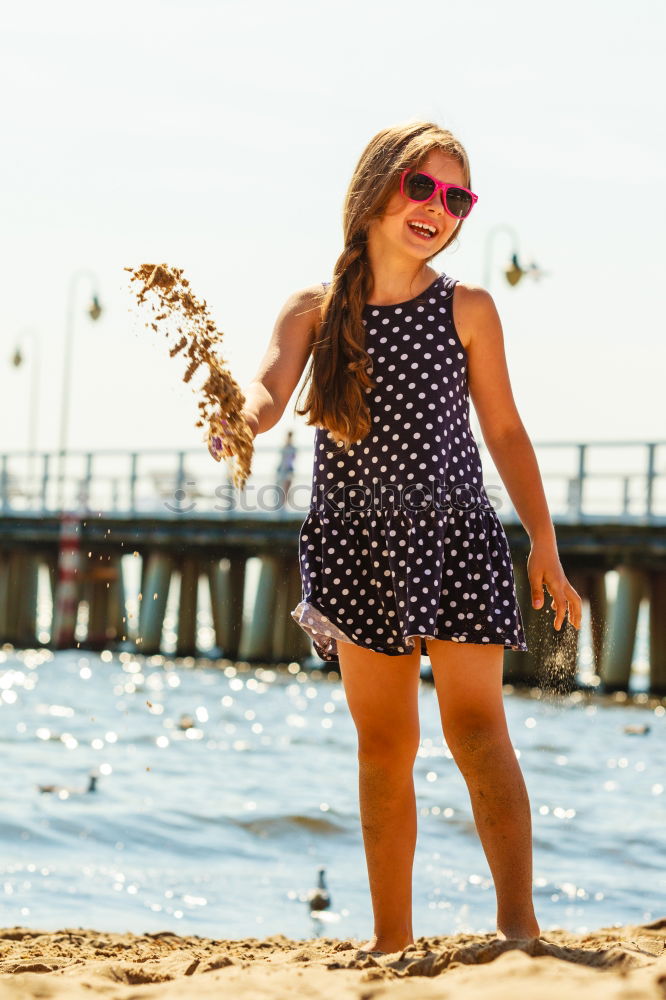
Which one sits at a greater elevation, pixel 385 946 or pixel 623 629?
pixel 385 946

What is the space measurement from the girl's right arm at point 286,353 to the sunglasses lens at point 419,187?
33 centimetres

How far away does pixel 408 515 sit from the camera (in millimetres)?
3293

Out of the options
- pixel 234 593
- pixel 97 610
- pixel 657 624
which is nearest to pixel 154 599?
pixel 234 593

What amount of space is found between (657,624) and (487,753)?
59.0 feet

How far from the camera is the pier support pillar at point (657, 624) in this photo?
67.0 ft

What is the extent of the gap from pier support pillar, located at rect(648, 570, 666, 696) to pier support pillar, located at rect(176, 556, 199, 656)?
31.6ft

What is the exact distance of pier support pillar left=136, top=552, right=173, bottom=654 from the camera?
89.2 feet

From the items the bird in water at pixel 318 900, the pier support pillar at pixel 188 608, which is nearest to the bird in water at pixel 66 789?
the bird in water at pixel 318 900

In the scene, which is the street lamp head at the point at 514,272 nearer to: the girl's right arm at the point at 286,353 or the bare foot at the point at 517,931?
the girl's right arm at the point at 286,353

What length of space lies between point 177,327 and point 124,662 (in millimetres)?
26323

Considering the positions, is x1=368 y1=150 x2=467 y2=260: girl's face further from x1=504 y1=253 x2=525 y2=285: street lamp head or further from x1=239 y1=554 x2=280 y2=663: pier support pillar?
x1=239 y1=554 x2=280 y2=663: pier support pillar

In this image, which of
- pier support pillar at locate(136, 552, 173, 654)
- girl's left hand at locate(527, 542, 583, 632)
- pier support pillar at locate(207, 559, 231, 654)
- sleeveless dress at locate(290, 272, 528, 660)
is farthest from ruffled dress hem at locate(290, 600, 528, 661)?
pier support pillar at locate(207, 559, 231, 654)

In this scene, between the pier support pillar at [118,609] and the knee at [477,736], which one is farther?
the pier support pillar at [118,609]

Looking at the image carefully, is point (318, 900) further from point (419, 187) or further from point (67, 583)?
point (67, 583)
